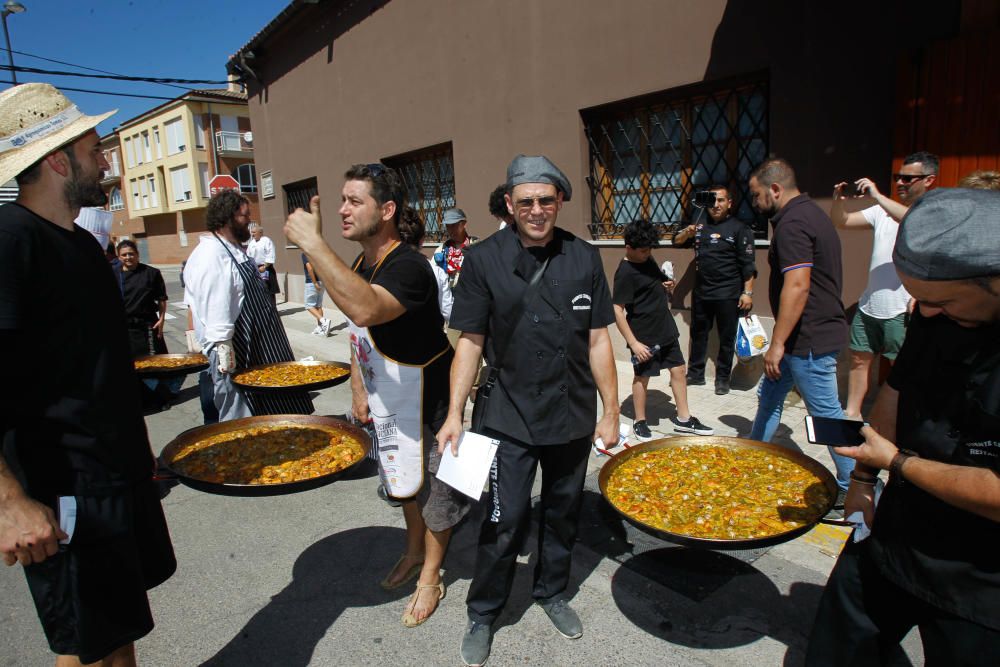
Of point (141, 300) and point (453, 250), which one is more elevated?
point (453, 250)

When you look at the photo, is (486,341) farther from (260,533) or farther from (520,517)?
(260,533)

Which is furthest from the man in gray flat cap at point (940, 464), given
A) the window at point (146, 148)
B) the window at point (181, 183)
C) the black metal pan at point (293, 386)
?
the window at point (146, 148)

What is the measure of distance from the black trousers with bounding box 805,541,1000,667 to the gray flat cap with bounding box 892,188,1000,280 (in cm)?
86

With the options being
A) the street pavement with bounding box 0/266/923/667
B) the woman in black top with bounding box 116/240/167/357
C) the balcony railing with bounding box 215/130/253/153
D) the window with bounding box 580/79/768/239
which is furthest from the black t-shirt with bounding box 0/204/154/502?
the balcony railing with bounding box 215/130/253/153

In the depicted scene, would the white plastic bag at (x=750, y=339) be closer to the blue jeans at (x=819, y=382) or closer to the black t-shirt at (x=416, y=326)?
the blue jeans at (x=819, y=382)

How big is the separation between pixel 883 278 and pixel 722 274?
179cm

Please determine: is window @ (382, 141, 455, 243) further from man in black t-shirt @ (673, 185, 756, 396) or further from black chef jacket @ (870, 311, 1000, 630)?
black chef jacket @ (870, 311, 1000, 630)

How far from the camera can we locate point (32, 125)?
6.14ft

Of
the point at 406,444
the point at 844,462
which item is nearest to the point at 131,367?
the point at 406,444

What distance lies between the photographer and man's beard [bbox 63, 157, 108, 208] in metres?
1.94

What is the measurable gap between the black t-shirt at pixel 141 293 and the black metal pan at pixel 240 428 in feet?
14.1

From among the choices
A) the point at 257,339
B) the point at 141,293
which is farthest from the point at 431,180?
the point at 257,339

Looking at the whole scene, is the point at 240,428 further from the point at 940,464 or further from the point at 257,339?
the point at 940,464

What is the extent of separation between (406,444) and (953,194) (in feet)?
7.26
